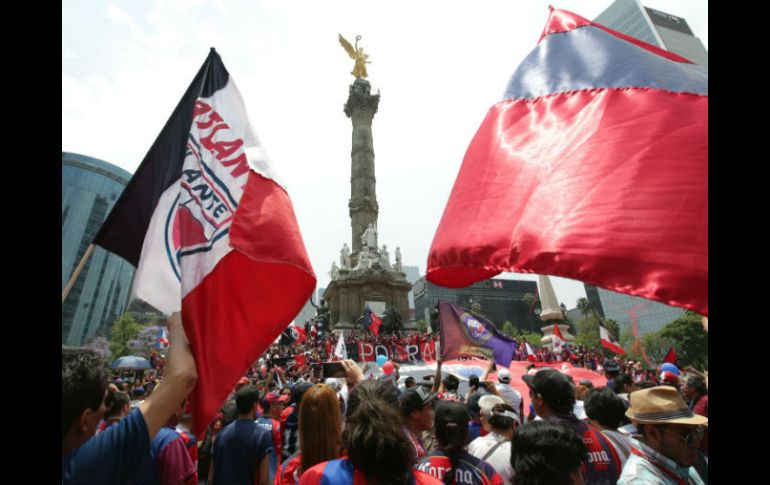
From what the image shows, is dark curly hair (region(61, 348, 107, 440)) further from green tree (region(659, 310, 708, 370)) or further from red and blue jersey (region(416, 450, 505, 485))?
green tree (region(659, 310, 708, 370))

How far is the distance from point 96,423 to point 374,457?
1129 millimetres

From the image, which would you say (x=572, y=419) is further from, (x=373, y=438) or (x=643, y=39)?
(x=643, y=39)

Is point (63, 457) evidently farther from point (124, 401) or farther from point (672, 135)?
point (672, 135)

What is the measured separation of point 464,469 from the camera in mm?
2387

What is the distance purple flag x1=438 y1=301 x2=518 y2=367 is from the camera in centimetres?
766

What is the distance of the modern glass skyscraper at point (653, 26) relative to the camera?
278 ft

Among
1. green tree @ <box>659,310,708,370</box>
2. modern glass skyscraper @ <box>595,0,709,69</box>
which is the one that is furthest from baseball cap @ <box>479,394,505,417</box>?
modern glass skyscraper @ <box>595,0,709,69</box>

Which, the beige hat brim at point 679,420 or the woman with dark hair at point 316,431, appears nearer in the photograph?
the beige hat brim at point 679,420

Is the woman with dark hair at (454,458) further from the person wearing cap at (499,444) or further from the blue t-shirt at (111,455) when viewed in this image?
the blue t-shirt at (111,455)

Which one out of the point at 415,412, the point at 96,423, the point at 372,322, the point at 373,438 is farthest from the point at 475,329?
the point at 372,322

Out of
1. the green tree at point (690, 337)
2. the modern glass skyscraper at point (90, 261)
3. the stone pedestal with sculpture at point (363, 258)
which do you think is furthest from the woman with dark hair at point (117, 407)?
the modern glass skyscraper at point (90, 261)

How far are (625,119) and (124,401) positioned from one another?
483cm

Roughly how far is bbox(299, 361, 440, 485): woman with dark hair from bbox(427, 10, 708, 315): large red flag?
3.58 ft
